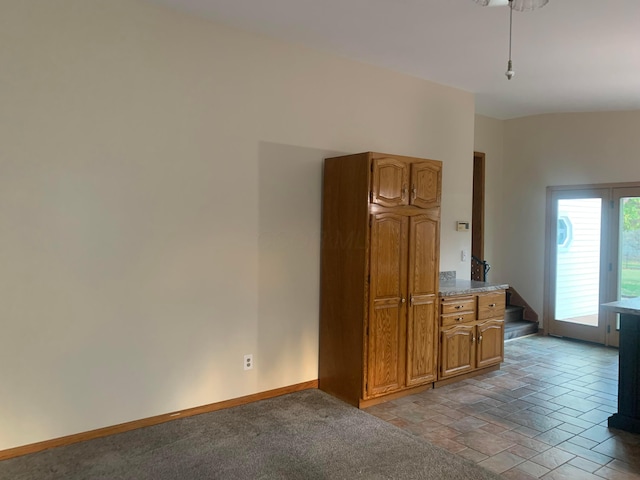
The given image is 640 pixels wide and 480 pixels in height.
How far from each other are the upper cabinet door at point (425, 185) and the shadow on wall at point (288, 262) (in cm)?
77

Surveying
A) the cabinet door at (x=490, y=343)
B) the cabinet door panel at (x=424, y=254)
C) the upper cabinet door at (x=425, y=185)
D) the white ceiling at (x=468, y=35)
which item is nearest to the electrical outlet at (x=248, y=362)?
the cabinet door panel at (x=424, y=254)

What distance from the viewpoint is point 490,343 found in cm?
471

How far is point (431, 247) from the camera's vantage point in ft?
13.7

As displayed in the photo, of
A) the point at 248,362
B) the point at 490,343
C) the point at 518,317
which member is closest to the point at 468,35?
the point at 490,343

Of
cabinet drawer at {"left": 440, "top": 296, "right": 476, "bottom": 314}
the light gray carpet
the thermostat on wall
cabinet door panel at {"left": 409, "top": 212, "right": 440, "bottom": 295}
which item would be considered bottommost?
the light gray carpet

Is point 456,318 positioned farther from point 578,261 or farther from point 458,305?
point 578,261

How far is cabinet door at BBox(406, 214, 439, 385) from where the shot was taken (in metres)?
4.04

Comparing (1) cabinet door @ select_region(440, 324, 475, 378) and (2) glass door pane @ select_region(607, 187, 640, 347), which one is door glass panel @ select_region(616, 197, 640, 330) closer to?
(2) glass door pane @ select_region(607, 187, 640, 347)

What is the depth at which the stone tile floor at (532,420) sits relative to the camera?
2.90m

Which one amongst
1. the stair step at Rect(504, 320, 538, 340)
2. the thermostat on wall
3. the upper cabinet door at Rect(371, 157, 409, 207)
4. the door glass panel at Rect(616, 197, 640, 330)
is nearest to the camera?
the upper cabinet door at Rect(371, 157, 409, 207)

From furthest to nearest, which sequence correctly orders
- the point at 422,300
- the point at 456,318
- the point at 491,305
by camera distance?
1. the point at 491,305
2. the point at 456,318
3. the point at 422,300

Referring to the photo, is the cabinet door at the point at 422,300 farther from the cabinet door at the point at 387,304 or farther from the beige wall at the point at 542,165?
the beige wall at the point at 542,165

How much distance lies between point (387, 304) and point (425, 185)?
3.66 ft

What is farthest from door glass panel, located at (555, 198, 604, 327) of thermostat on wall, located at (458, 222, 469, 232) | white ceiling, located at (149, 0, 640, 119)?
thermostat on wall, located at (458, 222, 469, 232)
